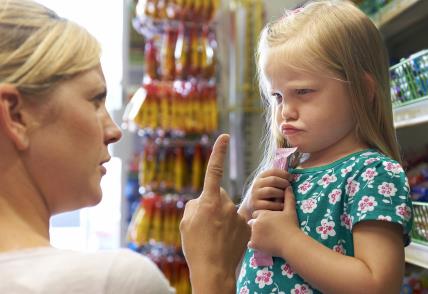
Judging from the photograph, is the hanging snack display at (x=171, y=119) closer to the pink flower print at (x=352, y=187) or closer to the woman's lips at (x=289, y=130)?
the woman's lips at (x=289, y=130)

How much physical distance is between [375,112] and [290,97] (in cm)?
20

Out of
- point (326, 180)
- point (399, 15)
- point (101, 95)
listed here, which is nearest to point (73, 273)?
point (101, 95)

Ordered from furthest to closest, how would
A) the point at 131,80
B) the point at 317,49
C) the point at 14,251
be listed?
the point at 131,80
the point at 317,49
the point at 14,251

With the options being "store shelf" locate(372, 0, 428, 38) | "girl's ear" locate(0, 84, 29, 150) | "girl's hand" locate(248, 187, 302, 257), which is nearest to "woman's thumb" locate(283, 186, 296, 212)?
"girl's hand" locate(248, 187, 302, 257)

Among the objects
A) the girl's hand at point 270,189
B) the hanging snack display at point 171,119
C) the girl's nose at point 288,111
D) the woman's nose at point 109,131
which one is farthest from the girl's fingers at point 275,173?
the hanging snack display at point 171,119

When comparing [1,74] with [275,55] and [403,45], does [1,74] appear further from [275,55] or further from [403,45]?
[403,45]

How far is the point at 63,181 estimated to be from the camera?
2.58 ft

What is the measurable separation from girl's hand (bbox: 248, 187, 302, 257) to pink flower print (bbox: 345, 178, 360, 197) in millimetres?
126

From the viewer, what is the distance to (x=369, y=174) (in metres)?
1.14

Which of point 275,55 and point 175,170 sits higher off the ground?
point 275,55

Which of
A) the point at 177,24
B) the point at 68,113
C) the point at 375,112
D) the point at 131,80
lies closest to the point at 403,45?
the point at 177,24

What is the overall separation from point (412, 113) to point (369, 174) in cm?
73

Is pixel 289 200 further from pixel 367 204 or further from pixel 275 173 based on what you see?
pixel 367 204

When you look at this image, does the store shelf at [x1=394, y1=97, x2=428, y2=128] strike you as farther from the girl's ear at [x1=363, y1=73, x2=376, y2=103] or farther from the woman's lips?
the woman's lips
